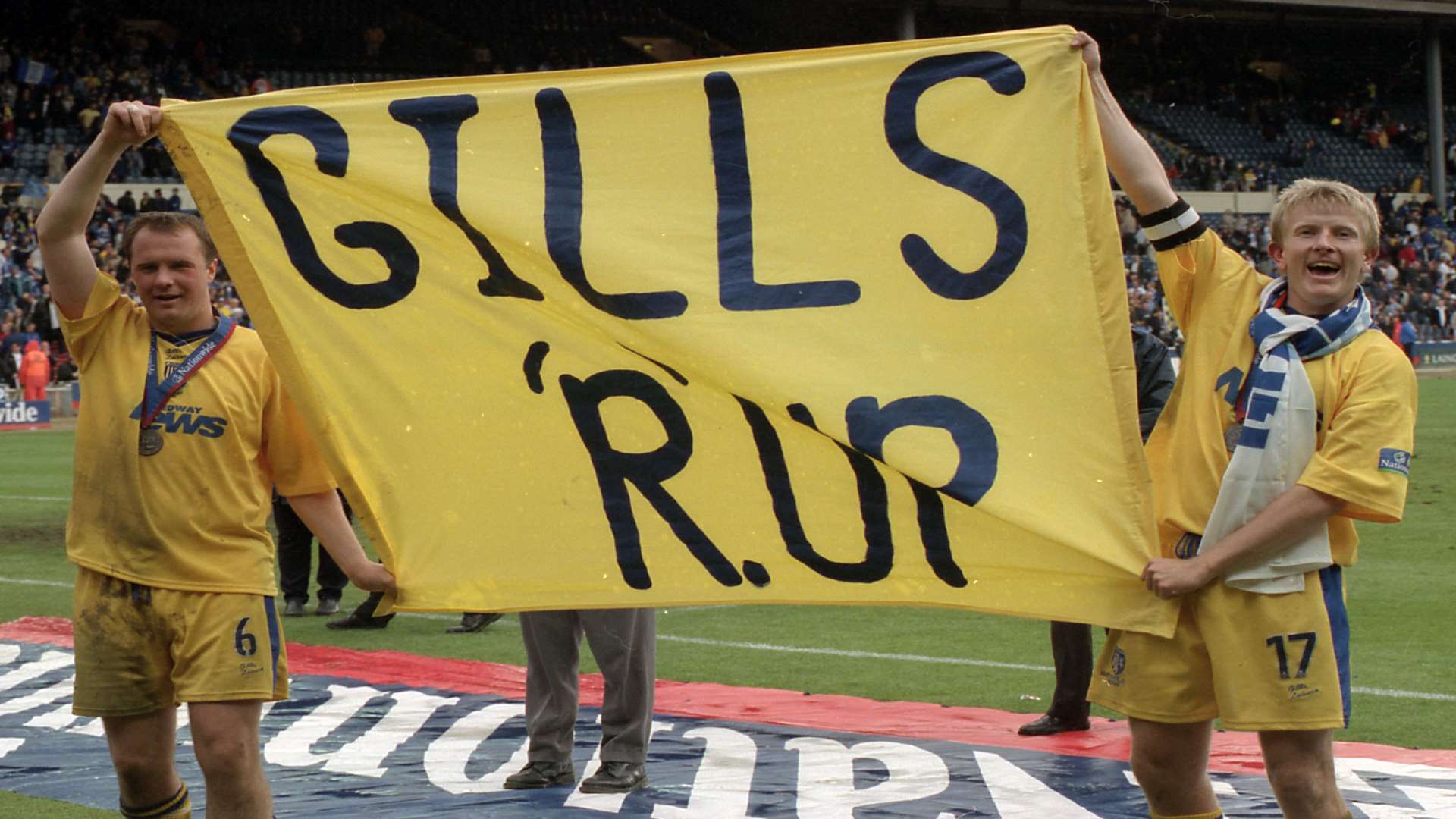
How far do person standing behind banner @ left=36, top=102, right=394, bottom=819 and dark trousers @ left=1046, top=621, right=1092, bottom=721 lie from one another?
3.07 meters

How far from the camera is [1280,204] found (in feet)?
12.0

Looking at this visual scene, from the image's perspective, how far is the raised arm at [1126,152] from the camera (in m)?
3.66

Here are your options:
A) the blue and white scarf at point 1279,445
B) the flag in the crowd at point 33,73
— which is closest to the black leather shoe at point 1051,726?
the blue and white scarf at point 1279,445

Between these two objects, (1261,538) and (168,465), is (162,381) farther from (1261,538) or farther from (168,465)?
(1261,538)

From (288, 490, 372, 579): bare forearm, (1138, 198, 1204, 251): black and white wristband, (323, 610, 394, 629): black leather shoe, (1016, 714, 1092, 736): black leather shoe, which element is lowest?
(323, 610, 394, 629): black leather shoe

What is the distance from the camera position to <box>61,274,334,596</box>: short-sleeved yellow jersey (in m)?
3.84

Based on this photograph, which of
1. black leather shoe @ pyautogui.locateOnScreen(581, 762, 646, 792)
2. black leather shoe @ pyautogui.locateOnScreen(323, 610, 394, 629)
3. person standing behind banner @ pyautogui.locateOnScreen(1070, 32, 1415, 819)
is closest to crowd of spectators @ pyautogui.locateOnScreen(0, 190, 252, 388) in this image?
black leather shoe @ pyautogui.locateOnScreen(323, 610, 394, 629)

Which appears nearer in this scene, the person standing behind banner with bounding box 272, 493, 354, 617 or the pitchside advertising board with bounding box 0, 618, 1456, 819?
the pitchside advertising board with bounding box 0, 618, 1456, 819

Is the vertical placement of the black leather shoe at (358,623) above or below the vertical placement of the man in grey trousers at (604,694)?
below

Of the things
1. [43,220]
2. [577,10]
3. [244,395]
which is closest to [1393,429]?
[244,395]

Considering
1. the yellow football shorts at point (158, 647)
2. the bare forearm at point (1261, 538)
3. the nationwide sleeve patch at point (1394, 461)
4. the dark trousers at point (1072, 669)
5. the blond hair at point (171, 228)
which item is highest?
the blond hair at point (171, 228)

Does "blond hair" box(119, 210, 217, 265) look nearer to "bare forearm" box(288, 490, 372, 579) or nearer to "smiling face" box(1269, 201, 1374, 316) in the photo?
"bare forearm" box(288, 490, 372, 579)

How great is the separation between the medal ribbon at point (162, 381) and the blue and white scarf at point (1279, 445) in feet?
7.18

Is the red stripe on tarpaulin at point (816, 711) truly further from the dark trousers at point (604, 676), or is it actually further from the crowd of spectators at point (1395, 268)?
the crowd of spectators at point (1395, 268)
